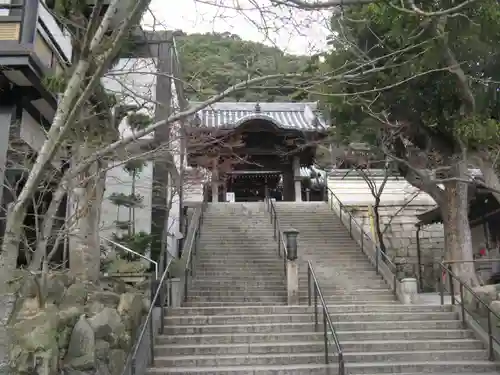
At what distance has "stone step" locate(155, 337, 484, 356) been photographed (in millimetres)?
8250

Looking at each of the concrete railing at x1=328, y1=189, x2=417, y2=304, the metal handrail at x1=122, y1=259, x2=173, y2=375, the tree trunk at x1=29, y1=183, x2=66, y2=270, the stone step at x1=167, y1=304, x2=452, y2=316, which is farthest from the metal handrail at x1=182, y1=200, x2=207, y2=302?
the tree trunk at x1=29, y1=183, x2=66, y2=270

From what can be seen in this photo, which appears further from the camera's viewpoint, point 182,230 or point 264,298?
point 182,230

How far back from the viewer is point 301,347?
27.2 ft

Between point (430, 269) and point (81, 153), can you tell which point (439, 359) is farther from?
point (430, 269)

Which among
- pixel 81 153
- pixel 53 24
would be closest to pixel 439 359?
pixel 81 153

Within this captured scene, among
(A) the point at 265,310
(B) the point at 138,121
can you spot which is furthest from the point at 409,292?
(B) the point at 138,121

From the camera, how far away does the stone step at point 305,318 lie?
9270 mm

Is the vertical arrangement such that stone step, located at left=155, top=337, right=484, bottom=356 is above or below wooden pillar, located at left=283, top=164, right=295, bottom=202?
below

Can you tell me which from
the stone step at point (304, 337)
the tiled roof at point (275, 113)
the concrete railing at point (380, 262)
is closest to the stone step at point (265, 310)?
the concrete railing at point (380, 262)

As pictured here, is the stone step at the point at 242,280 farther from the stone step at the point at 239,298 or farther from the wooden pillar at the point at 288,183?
the wooden pillar at the point at 288,183

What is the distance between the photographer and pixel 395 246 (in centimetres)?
1958

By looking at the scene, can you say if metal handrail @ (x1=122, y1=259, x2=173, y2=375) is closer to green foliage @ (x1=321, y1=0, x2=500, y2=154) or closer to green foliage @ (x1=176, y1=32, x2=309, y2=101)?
green foliage @ (x1=176, y1=32, x2=309, y2=101)

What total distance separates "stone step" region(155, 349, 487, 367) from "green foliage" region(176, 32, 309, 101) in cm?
408

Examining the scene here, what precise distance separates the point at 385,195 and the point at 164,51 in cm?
1108
